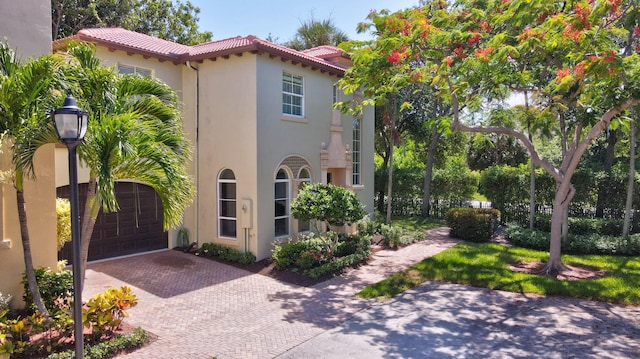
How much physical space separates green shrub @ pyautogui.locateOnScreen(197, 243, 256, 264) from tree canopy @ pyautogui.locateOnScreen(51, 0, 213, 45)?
1562 centimetres

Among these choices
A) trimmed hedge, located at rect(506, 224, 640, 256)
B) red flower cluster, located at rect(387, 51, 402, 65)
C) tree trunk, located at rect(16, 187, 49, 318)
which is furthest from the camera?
trimmed hedge, located at rect(506, 224, 640, 256)

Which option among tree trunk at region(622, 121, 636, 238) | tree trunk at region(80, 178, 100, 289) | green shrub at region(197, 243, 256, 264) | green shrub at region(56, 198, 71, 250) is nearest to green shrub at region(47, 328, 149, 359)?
tree trunk at region(80, 178, 100, 289)

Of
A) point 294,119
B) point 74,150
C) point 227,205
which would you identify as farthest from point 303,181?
point 74,150

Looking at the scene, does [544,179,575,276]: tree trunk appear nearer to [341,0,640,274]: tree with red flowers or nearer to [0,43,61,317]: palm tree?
[341,0,640,274]: tree with red flowers

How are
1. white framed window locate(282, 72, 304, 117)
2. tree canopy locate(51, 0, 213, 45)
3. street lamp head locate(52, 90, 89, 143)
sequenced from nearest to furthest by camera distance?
1. street lamp head locate(52, 90, 89, 143)
2. white framed window locate(282, 72, 304, 117)
3. tree canopy locate(51, 0, 213, 45)

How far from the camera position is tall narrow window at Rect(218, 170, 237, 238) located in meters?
13.7

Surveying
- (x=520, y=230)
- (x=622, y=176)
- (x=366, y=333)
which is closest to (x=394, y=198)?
(x=520, y=230)

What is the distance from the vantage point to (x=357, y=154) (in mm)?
17938

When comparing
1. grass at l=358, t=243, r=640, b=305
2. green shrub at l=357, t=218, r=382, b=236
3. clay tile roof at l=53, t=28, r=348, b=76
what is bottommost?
grass at l=358, t=243, r=640, b=305

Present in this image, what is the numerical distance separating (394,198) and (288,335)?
1930 centimetres

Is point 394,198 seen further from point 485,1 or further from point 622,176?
point 485,1

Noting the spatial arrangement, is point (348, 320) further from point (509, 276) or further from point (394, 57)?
point (394, 57)

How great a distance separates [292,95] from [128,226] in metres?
7.17

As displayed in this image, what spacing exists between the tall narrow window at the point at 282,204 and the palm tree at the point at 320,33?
12574 mm
